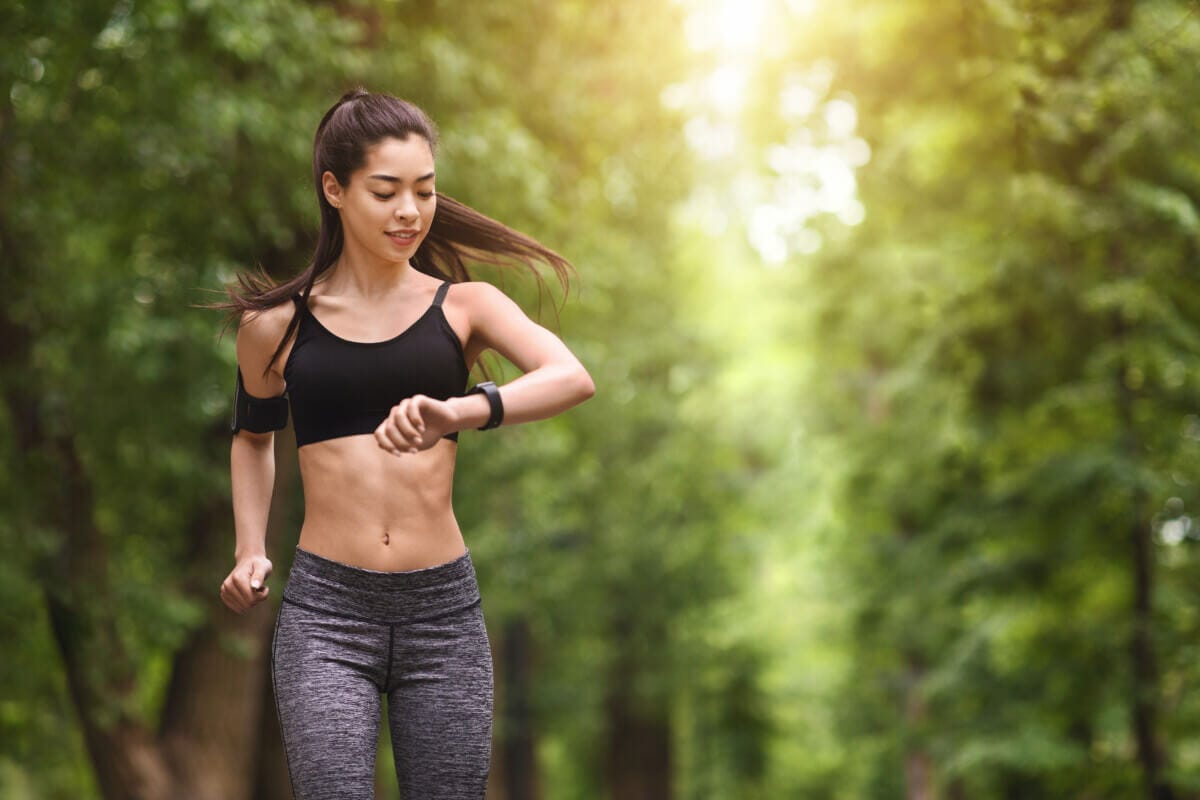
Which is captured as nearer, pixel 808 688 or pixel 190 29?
pixel 190 29

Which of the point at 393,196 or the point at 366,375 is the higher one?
the point at 393,196

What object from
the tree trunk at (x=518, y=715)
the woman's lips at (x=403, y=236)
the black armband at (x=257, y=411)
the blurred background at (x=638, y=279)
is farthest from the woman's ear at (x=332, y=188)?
the tree trunk at (x=518, y=715)

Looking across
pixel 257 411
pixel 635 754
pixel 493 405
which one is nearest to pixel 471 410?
pixel 493 405

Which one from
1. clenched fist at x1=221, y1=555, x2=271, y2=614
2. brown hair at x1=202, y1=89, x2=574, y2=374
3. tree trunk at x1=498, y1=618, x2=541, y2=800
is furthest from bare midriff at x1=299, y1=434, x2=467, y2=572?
tree trunk at x1=498, y1=618, x2=541, y2=800

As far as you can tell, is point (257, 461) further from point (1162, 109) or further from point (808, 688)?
point (808, 688)

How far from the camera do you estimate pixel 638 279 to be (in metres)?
18.6

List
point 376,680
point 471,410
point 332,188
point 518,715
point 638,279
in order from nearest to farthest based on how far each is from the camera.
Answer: point 471,410 → point 376,680 → point 332,188 → point 638,279 → point 518,715

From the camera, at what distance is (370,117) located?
3.32 metres

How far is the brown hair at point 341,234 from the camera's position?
3.33 m

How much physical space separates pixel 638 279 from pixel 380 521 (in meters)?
15.4

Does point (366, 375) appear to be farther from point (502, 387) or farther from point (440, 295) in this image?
point (502, 387)

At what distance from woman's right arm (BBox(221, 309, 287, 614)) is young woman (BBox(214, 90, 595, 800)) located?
2 cm

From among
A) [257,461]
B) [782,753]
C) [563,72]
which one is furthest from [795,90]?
[782,753]

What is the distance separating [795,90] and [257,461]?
1114 cm
